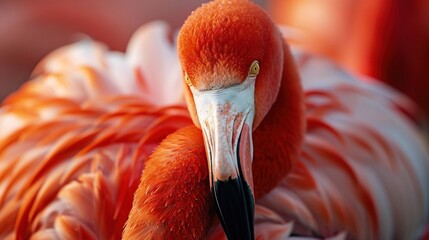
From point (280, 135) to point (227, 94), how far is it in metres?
0.29

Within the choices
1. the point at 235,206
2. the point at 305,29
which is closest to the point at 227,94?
the point at 235,206

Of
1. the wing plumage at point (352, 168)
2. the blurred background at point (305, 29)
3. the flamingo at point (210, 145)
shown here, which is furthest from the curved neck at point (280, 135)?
the blurred background at point (305, 29)

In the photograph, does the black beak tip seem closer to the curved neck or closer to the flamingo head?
the flamingo head

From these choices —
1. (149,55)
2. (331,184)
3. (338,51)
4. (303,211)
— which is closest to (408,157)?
(331,184)

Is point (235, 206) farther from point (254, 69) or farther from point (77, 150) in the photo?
point (77, 150)

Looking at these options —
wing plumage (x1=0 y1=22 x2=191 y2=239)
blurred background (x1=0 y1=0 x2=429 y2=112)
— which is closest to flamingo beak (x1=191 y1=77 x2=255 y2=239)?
wing plumage (x1=0 y1=22 x2=191 y2=239)

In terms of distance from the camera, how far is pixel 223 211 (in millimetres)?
1483

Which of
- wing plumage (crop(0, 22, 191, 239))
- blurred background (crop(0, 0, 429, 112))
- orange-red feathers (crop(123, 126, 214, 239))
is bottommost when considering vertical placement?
blurred background (crop(0, 0, 429, 112))

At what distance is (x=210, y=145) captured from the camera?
149 centimetres

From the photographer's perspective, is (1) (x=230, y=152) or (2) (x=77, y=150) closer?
(1) (x=230, y=152)

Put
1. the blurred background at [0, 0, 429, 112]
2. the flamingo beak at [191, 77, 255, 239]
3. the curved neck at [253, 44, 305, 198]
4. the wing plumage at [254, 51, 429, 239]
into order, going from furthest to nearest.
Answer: the blurred background at [0, 0, 429, 112], the wing plumage at [254, 51, 429, 239], the curved neck at [253, 44, 305, 198], the flamingo beak at [191, 77, 255, 239]

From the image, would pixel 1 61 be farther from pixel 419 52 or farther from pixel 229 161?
pixel 229 161

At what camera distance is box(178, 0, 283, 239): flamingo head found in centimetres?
146

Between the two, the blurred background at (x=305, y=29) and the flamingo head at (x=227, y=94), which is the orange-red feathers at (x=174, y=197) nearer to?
the flamingo head at (x=227, y=94)
